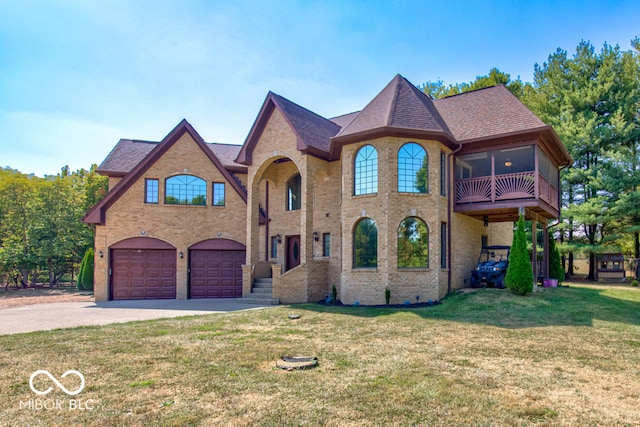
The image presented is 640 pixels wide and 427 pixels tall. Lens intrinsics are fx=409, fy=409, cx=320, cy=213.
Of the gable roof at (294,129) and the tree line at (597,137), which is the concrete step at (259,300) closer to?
the gable roof at (294,129)

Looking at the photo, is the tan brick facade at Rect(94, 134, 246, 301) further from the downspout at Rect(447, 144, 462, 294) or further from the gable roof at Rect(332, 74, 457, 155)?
the downspout at Rect(447, 144, 462, 294)

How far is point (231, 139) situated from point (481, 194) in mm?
17403

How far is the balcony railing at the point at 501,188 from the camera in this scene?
14344 mm

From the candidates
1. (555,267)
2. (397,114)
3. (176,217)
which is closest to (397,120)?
(397,114)

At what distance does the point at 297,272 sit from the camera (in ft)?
49.9

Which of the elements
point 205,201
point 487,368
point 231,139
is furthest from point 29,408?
point 231,139

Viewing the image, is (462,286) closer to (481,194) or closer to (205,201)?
(481,194)

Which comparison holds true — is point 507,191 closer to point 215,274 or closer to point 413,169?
point 413,169

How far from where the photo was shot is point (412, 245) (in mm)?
14117

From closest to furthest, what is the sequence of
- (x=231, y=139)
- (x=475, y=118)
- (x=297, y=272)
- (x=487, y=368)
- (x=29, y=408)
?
1. (x=29, y=408)
2. (x=487, y=368)
3. (x=297, y=272)
4. (x=475, y=118)
5. (x=231, y=139)

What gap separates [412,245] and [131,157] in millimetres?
14776

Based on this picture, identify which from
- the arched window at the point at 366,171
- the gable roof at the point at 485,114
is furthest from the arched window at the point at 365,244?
the gable roof at the point at 485,114

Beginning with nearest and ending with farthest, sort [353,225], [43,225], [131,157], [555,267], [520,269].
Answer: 1. [520,269]
2. [353,225]
3. [555,267]
4. [131,157]
5. [43,225]

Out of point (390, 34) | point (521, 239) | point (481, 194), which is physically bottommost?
point (521, 239)
